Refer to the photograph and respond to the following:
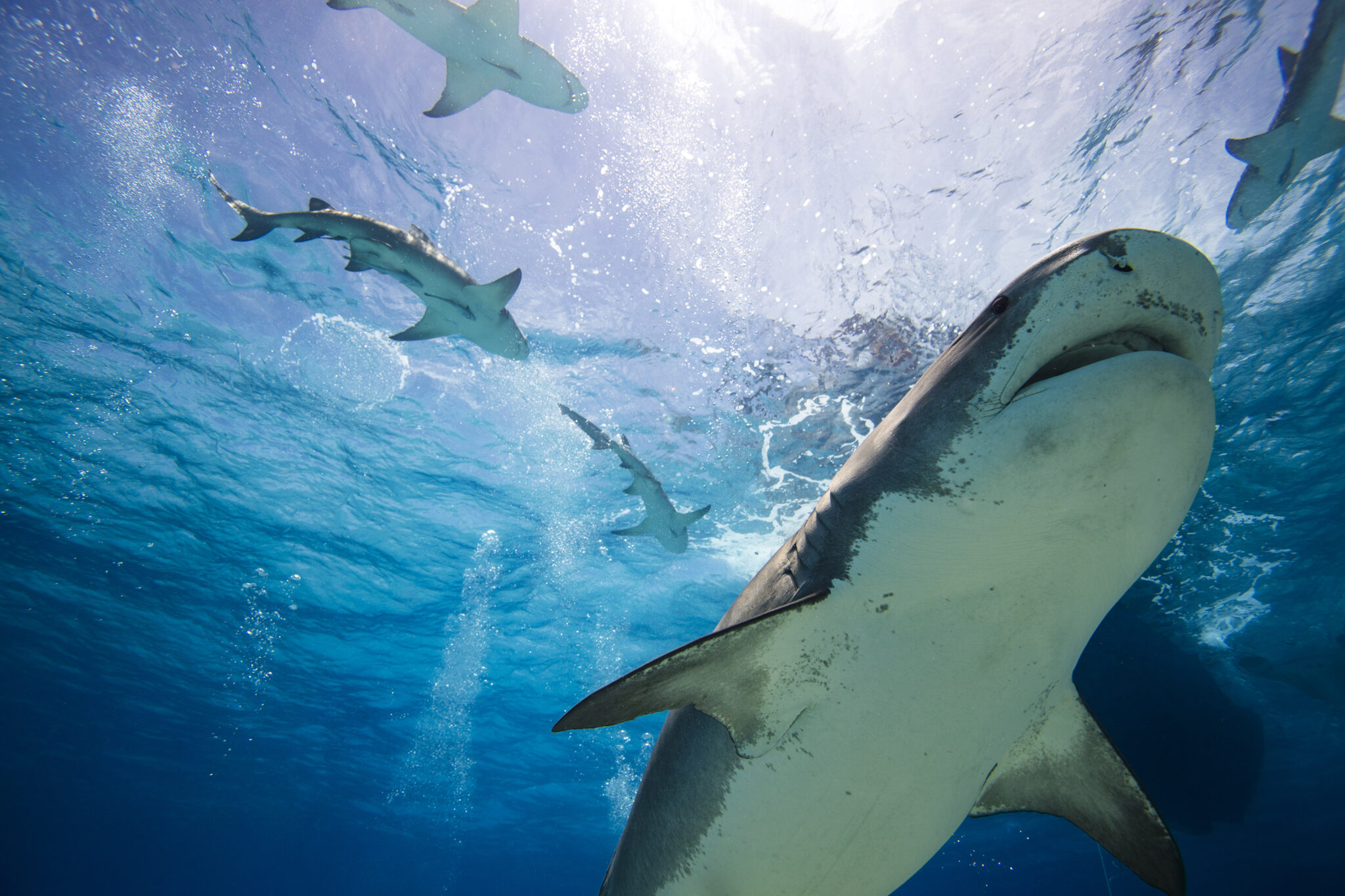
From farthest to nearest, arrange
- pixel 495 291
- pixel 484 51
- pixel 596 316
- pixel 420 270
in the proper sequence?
pixel 596 316 < pixel 495 291 < pixel 420 270 < pixel 484 51

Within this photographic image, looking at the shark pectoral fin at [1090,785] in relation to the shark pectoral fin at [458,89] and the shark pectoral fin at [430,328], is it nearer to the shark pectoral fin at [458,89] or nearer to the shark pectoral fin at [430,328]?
the shark pectoral fin at [430,328]

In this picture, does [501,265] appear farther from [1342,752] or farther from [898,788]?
[1342,752]

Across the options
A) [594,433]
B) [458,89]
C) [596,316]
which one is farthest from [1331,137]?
[458,89]

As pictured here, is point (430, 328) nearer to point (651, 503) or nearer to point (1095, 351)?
point (651, 503)

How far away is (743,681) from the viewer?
2.02 metres

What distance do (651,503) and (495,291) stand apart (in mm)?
5339

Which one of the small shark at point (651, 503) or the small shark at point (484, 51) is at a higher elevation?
the small shark at point (484, 51)

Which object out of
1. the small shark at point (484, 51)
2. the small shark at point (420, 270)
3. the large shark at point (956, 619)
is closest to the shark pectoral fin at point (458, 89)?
the small shark at point (484, 51)

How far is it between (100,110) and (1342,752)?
43.8 metres

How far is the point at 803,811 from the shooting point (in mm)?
2219

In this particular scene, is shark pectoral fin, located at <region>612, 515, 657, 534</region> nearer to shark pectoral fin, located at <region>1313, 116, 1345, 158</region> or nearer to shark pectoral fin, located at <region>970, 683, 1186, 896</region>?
shark pectoral fin, located at <region>970, 683, 1186, 896</region>

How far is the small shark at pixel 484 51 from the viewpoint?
5363 millimetres

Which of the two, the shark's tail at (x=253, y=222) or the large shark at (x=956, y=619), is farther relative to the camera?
the shark's tail at (x=253, y=222)

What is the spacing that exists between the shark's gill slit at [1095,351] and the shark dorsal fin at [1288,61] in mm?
6513
